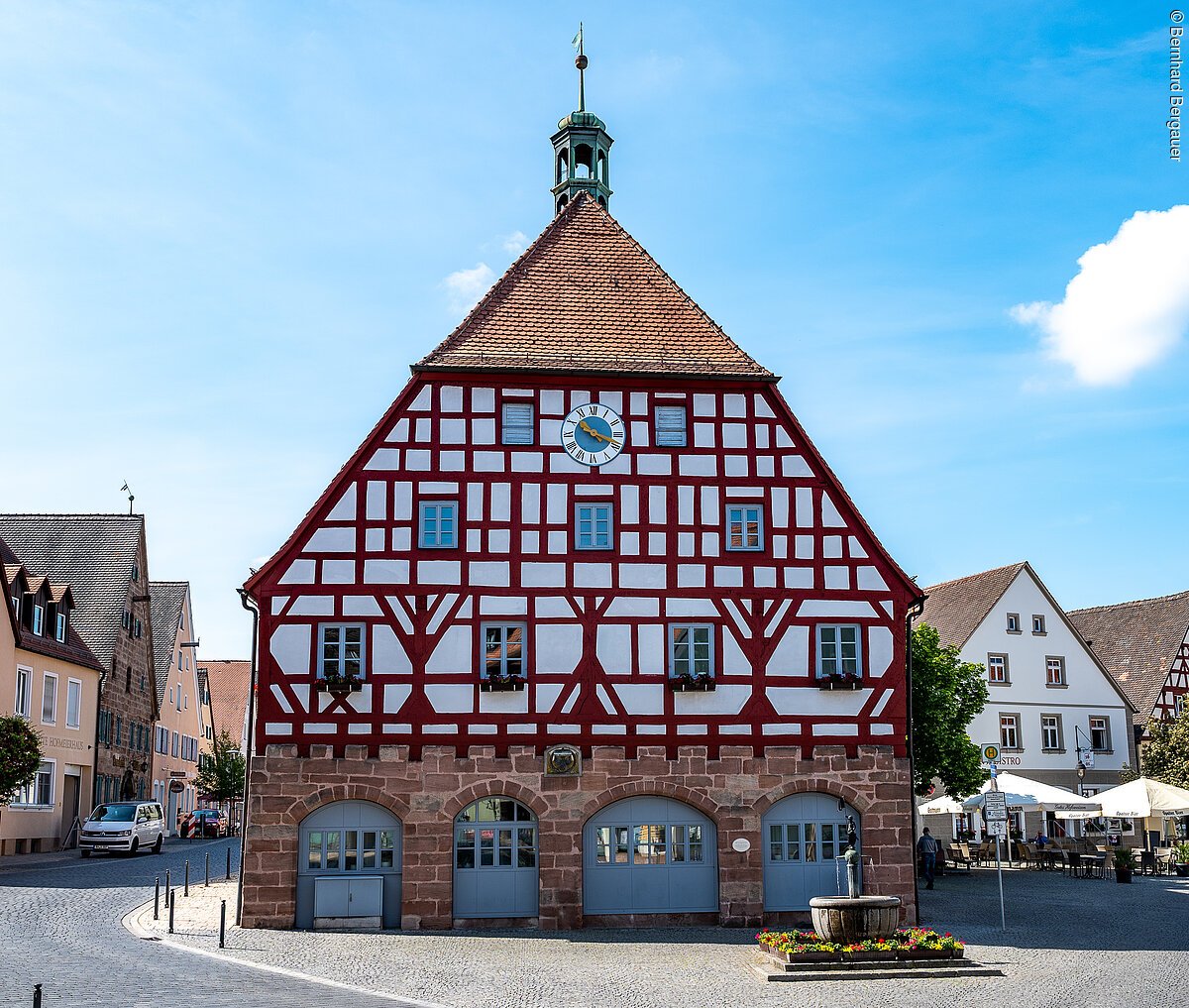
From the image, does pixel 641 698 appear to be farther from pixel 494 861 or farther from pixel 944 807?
pixel 944 807

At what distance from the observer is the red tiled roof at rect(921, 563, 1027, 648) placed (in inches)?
2039

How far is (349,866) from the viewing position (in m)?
24.3

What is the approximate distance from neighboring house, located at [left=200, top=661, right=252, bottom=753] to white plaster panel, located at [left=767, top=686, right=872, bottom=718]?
2804 inches

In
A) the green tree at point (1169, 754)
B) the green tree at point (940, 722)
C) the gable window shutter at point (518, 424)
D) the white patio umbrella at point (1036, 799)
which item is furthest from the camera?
the green tree at point (1169, 754)

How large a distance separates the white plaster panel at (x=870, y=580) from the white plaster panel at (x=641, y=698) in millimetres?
4407

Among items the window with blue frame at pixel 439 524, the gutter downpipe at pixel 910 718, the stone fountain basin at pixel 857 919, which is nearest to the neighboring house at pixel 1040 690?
the gutter downpipe at pixel 910 718

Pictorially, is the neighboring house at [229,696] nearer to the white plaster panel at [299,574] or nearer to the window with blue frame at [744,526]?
the white plaster panel at [299,574]

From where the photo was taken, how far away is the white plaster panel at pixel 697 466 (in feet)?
87.0

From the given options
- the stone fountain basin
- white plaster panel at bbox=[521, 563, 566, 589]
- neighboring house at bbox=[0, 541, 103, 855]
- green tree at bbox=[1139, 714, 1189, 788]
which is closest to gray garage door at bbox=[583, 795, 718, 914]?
white plaster panel at bbox=[521, 563, 566, 589]

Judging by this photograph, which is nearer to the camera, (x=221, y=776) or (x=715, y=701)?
(x=715, y=701)

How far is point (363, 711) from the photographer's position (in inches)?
971

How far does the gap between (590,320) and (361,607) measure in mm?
7434

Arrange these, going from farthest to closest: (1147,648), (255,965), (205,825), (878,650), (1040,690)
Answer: (205,825) < (1147,648) < (1040,690) < (878,650) < (255,965)

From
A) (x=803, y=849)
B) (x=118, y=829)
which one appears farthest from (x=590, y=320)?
(x=118, y=829)
